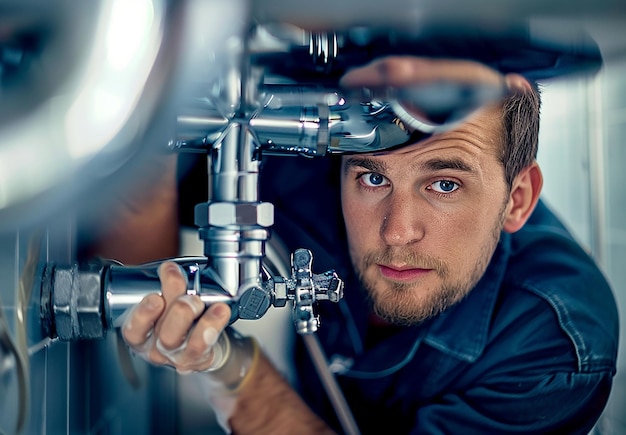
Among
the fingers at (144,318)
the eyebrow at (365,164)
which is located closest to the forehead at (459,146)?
the eyebrow at (365,164)

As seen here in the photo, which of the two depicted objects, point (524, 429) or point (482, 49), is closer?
point (482, 49)

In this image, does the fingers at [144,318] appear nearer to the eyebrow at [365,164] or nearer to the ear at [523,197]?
the eyebrow at [365,164]

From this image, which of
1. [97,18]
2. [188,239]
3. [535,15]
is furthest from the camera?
[188,239]

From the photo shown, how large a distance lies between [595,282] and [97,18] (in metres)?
0.55

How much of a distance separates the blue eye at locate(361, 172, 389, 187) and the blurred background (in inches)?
→ 6.3

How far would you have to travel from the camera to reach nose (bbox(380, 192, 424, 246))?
1.94 feet

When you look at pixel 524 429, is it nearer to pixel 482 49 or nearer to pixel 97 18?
pixel 482 49

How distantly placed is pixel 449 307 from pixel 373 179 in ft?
0.52

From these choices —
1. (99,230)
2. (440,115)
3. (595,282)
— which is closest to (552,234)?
(595,282)

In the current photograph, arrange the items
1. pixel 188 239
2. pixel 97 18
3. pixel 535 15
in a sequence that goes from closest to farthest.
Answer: pixel 97 18
pixel 535 15
pixel 188 239

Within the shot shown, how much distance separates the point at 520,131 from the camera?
0.61 metres

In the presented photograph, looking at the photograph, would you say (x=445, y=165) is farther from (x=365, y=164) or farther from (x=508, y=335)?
(x=508, y=335)

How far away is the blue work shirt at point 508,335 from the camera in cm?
65

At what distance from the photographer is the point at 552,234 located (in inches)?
26.1
